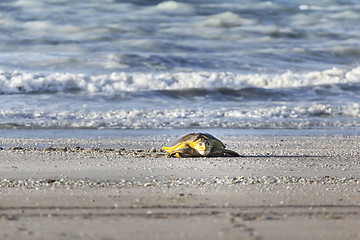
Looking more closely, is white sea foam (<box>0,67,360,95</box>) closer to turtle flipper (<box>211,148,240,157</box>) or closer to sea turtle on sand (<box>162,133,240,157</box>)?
sea turtle on sand (<box>162,133,240,157</box>)

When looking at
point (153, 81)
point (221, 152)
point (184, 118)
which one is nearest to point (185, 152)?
point (221, 152)

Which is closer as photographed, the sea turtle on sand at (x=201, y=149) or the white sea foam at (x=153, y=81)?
the sea turtle on sand at (x=201, y=149)

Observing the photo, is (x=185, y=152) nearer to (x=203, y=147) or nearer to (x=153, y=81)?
(x=203, y=147)

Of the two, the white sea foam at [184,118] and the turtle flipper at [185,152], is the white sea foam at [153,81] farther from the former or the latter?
the turtle flipper at [185,152]

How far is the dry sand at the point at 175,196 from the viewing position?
3140 millimetres

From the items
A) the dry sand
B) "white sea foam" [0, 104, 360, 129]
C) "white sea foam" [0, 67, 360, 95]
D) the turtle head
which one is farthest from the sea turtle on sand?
"white sea foam" [0, 67, 360, 95]

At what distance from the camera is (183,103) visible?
18.8 meters

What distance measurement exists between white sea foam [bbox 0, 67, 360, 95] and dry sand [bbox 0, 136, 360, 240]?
573 inches

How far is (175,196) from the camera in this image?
13.8ft

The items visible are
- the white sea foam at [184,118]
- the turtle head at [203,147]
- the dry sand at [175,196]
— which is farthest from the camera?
the white sea foam at [184,118]

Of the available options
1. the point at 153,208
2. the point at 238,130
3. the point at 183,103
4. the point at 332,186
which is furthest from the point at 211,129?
the point at 153,208

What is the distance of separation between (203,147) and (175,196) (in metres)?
3.06

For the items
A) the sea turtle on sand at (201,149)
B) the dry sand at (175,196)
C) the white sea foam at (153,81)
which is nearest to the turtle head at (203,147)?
the sea turtle on sand at (201,149)

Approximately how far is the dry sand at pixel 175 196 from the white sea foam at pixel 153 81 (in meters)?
14.6
